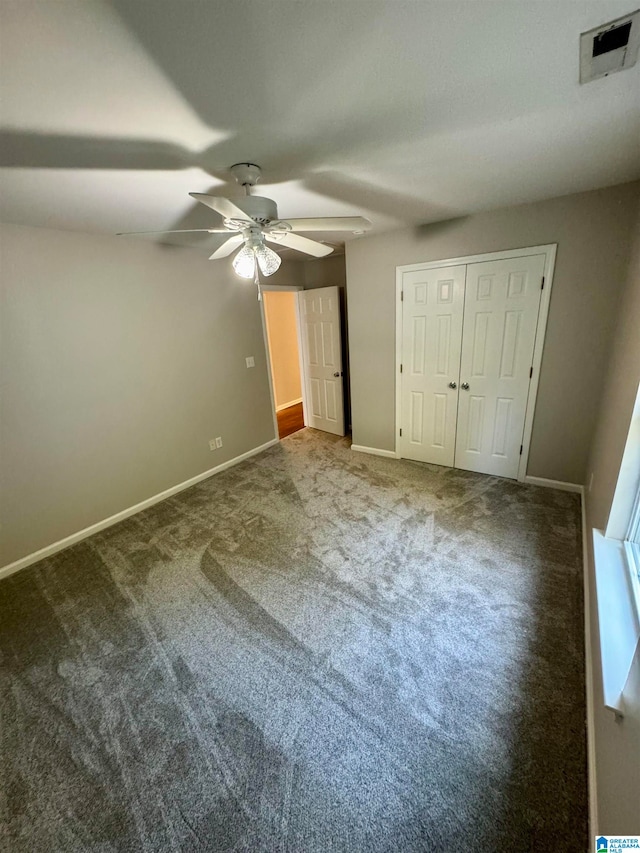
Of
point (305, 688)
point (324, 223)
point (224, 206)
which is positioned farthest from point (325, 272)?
point (305, 688)

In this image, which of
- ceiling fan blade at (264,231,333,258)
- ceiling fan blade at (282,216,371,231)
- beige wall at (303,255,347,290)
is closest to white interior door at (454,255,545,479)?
ceiling fan blade at (264,231,333,258)

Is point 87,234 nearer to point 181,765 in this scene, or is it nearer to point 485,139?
point 485,139

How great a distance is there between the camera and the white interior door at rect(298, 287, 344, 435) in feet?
13.6

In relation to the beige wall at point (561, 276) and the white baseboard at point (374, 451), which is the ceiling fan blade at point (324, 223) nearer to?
the beige wall at point (561, 276)

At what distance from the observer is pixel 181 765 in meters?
1.27

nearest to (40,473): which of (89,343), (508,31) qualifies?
(89,343)

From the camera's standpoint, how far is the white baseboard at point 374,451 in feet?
12.5

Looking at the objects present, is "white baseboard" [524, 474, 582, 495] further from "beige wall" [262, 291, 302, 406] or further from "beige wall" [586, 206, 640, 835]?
"beige wall" [262, 291, 302, 406]

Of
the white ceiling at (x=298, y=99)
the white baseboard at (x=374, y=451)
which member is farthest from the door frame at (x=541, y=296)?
the white baseboard at (x=374, y=451)

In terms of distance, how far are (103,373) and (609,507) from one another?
11.6ft

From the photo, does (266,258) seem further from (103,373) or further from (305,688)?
(305,688)

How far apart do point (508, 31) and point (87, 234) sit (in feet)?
9.31

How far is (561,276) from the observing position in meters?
2.50

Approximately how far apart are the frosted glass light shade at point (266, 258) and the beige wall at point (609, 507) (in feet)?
6.07
